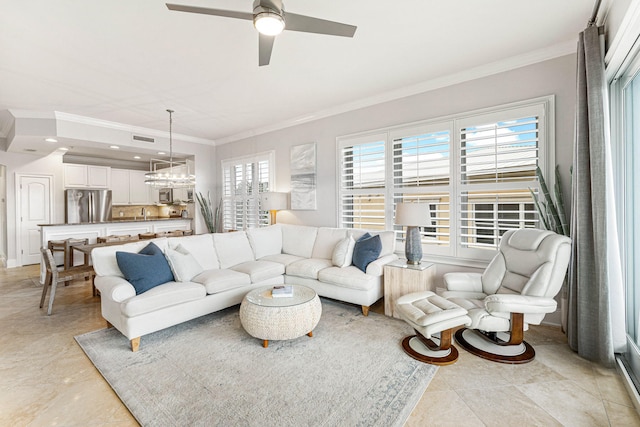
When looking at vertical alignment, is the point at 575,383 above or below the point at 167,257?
below

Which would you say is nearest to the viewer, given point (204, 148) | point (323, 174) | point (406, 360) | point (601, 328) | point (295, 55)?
point (601, 328)

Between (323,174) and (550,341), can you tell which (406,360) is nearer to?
(550,341)

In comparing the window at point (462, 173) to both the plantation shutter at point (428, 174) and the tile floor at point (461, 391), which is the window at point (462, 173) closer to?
the plantation shutter at point (428, 174)

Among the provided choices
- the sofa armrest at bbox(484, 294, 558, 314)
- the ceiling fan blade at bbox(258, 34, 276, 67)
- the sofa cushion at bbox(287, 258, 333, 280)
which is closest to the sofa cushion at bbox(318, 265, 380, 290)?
the sofa cushion at bbox(287, 258, 333, 280)

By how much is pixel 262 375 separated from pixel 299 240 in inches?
104

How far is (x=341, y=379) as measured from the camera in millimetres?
2197

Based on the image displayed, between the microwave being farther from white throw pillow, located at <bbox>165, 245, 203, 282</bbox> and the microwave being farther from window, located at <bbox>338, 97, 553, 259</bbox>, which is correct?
window, located at <bbox>338, 97, 553, 259</bbox>

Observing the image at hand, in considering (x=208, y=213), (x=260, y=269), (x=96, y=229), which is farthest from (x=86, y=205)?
(x=260, y=269)

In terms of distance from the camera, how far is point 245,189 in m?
6.47

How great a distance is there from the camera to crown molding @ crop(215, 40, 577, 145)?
3.04 meters

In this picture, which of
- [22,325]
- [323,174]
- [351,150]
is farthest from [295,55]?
[22,325]

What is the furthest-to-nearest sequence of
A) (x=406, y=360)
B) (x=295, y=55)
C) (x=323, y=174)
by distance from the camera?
(x=323, y=174) < (x=295, y=55) < (x=406, y=360)

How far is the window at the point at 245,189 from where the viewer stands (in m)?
6.11

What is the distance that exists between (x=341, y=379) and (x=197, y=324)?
1827 millimetres
